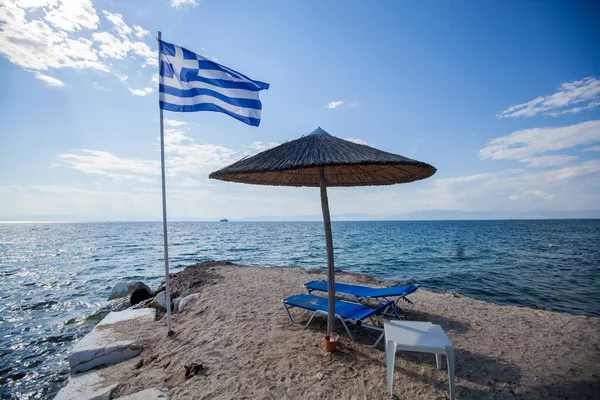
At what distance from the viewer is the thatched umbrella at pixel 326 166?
3.58 m

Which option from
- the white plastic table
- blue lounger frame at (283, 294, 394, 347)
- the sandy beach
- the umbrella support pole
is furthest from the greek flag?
the white plastic table

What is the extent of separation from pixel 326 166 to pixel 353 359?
9.15 feet

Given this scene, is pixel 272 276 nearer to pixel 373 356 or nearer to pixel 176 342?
pixel 176 342

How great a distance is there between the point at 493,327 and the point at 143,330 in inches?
271

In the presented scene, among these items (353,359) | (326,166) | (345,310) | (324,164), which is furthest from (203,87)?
(353,359)

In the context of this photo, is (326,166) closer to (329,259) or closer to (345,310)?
(329,259)

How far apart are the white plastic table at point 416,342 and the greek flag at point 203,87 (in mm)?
4016

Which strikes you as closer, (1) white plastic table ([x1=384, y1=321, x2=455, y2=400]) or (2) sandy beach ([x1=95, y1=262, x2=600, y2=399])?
(1) white plastic table ([x1=384, y1=321, x2=455, y2=400])

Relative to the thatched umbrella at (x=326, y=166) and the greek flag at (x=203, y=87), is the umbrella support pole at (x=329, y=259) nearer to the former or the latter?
the thatched umbrella at (x=326, y=166)

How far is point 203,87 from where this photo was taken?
499 cm

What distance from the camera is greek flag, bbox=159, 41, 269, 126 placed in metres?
4.85

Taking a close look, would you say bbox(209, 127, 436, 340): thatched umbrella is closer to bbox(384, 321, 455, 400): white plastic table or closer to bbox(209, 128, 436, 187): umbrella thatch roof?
bbox(209, 128, 436, 187): umbrella thatch roof

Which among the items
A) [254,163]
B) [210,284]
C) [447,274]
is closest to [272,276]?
[210,284]

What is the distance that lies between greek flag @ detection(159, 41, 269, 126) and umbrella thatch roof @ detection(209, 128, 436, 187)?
1.20 m
